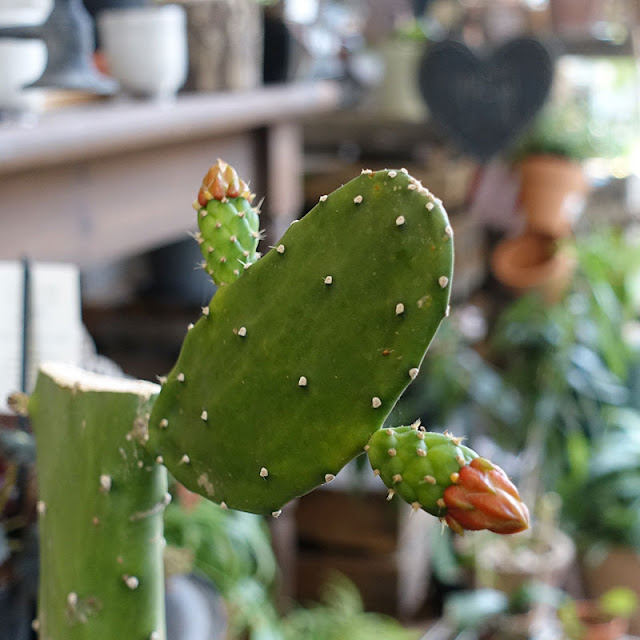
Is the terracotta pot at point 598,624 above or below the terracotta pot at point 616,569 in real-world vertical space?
above

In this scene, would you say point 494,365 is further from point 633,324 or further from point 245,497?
point 245,497

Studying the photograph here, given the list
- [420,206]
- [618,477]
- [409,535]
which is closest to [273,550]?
[409,535]

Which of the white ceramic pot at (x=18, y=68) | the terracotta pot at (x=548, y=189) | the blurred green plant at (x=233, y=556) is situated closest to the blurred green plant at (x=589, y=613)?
the blurred green plant at (x=233, y=556)

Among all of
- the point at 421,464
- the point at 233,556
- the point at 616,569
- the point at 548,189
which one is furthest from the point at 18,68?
the point at 616,569

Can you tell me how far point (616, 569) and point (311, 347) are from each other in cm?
200

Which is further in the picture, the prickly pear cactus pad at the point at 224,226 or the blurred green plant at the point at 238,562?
the blurred green plant at the point at 238,562

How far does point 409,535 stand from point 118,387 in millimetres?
1600

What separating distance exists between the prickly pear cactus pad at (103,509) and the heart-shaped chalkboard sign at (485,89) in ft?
4.83

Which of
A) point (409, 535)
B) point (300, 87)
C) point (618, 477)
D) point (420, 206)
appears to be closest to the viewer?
point (420, 206)

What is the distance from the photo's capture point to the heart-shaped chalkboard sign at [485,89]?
1.77m

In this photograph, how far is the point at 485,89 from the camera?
180cm

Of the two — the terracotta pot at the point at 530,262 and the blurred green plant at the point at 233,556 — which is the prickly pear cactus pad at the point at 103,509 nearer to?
the blurred green plant at the point at 233,556

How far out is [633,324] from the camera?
2504 mm

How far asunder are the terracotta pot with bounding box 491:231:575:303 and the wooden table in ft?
2.87
